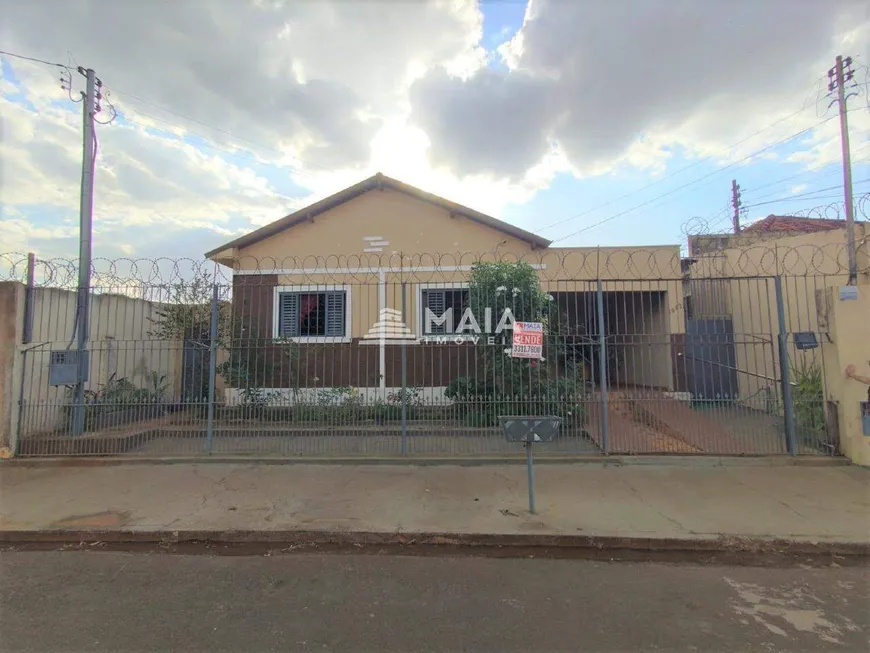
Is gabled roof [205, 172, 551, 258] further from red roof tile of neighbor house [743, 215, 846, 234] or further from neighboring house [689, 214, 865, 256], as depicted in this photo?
red roof tile of neighbor house [743, 215, 846, 234]

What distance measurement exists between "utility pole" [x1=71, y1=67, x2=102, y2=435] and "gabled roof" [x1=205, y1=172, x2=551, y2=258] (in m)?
3.24

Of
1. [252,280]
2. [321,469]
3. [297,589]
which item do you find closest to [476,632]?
[297,589]

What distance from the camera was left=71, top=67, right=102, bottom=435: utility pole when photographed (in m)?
7.99

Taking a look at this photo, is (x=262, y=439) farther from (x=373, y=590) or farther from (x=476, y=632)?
(x=476, y=632)

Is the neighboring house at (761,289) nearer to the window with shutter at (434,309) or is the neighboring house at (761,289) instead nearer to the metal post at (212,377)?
the window with shutter at (434,309)

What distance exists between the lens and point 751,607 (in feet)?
11.7

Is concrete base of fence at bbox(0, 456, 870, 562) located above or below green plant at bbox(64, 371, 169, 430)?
below

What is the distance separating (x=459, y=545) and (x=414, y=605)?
123 centimetres

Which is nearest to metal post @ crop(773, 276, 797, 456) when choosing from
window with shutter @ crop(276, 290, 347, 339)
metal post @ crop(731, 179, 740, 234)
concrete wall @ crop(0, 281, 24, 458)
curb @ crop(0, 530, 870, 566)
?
curb @ crop(0, 530, 870, 566)

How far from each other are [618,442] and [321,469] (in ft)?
15.1

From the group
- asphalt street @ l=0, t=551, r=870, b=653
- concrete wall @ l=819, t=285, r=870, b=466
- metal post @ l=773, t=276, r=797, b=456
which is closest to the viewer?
asphalt street @ l=0, t=551, r=870, b=653

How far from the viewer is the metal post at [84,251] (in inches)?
315

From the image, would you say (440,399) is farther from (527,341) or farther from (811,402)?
(811,402)

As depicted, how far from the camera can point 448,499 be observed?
5.82 meters
